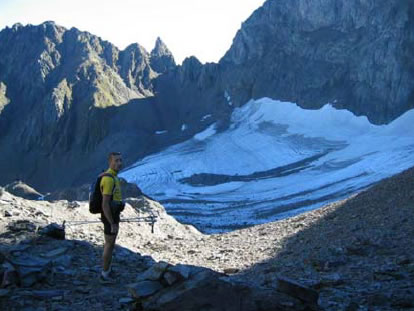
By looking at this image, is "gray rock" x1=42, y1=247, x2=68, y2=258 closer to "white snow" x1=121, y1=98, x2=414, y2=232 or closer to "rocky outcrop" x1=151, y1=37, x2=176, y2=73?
"white snow" x1=121, y1=98, x2=414, y2=232

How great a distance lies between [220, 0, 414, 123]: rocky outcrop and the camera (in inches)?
3484

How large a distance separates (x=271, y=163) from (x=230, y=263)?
62.0 metres

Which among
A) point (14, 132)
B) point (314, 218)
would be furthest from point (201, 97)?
point (314, 218)

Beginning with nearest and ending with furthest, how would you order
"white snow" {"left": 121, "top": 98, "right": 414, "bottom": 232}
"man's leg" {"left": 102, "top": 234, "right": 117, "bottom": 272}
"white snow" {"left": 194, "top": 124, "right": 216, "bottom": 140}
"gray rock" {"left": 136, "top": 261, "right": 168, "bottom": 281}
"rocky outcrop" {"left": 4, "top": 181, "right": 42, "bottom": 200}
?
"gray rock" {"left": 136, "top": 261, "right": 168, "bottom": 281}, "man's leg" {"left": 102, "top": 234, "right": 117, "bottom": 272}, "white snow" {"left": 121, "top": 98, "right": 414, "bottom": 232}, "rocky outcrop" {"left": 4, "top": 181, "right": 42, "bottom": 200}, "white snow" {"left": 194, "top": 124, "right": 216, "bottom": 140}

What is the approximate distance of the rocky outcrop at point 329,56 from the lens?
290 ft

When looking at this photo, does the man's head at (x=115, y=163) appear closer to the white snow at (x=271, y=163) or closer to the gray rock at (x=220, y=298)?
the gray rock at (x=220, y=298)

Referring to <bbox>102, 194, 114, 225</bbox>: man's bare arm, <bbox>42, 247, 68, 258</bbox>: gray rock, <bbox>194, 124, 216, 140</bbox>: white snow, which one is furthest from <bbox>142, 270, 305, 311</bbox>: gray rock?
<bbox>194, 124, 216, 140</bbox>: white snow

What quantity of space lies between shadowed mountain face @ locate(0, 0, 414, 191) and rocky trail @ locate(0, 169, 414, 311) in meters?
72.7

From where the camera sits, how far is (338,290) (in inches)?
300

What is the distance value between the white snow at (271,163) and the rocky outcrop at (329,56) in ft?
12.8

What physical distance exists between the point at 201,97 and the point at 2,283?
112228 millimetres

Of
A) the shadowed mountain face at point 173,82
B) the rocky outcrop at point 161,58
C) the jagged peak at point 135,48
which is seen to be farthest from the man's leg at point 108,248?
the jagged peak at point 135,48

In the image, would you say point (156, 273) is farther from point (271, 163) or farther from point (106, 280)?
point (271, 163)

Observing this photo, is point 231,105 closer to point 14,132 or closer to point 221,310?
point 14,132
